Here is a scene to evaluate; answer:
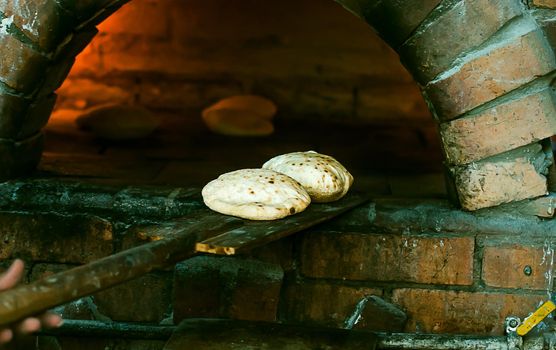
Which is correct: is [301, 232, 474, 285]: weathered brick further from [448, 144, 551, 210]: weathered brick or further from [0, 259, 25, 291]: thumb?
[0, 259, 25, 291]: thumb

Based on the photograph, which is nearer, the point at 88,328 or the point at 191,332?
the point at 191,332

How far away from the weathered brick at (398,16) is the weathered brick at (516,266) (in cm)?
67

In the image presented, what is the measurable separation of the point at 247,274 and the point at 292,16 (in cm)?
204

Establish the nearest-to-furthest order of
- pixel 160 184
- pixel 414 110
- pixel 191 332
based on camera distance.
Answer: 1. pixel 191 332
2. pixel 160 184
3. pixel 414 110

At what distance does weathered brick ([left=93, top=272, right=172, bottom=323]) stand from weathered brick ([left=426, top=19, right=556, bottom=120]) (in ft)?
3.37

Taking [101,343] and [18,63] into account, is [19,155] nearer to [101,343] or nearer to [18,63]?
[18,63]

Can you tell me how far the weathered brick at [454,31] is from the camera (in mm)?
2480

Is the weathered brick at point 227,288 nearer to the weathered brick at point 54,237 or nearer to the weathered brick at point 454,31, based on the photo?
the weathered brick at point 54,237

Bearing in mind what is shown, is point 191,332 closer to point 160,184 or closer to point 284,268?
point 284,268

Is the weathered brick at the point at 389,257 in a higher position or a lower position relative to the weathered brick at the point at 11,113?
lower

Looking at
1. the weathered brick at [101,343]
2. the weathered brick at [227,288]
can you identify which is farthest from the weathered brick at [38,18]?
the weathered brick at [101,343]

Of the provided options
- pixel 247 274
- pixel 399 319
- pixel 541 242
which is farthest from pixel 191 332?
pixel 541 242

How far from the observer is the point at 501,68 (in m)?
2.51

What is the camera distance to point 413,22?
2.53 metres
